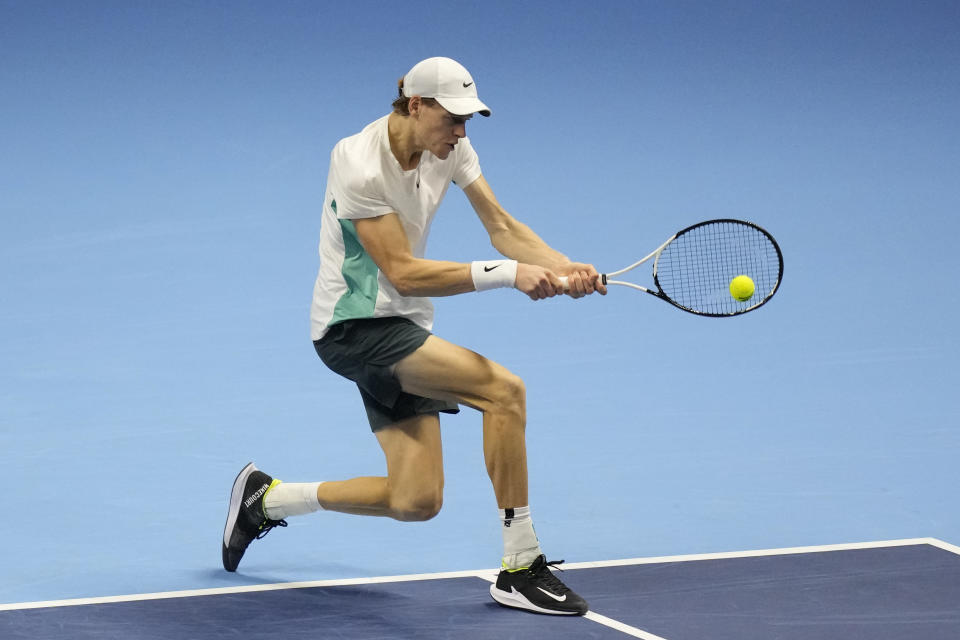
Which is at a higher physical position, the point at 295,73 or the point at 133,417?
the point at 295,73

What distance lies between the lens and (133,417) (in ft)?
23.8

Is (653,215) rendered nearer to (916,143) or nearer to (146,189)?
(916,143)

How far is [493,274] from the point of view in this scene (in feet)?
15.4

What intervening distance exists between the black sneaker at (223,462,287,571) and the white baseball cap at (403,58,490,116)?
1520 mm

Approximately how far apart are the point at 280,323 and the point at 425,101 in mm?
Result: 4388

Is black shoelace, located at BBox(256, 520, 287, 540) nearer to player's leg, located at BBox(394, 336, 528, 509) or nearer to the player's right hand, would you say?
player's leg, located at BBox(394, 336, 528, 509)

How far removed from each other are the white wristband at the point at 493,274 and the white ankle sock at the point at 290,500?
102 cm

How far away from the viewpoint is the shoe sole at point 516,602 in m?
4.72

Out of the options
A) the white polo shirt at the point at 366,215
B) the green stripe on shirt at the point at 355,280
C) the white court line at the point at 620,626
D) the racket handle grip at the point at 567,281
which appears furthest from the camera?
the green stripe on shirt at the point at 355,280

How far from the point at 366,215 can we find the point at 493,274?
461mm

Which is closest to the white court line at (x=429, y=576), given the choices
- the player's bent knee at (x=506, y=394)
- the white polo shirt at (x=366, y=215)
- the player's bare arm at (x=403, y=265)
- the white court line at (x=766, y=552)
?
the white court line at (x=766, y=552)

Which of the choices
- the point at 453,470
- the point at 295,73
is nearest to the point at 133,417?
the point at 453,470

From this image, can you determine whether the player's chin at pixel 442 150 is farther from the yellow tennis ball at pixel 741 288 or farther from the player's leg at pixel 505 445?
the yellow tennis ball at pixel 741 288

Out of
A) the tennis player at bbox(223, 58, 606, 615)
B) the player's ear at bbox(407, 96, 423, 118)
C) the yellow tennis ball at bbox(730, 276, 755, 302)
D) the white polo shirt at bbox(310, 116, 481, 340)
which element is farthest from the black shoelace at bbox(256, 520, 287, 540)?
the yellow tennis ball at bbox(730, 276, 755, 302)
